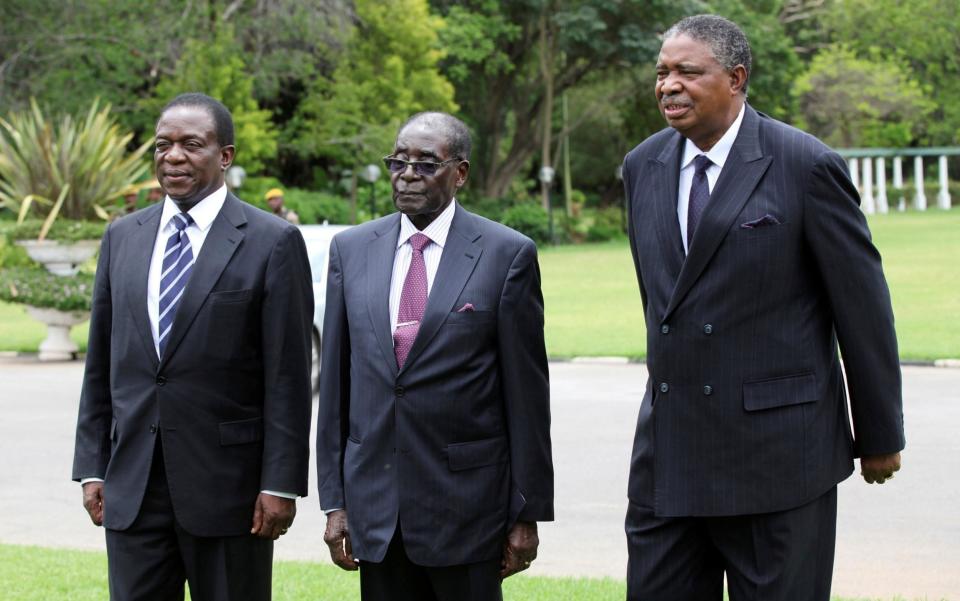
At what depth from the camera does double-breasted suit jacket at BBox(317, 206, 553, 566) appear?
14.1 ft

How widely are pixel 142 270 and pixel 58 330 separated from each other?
14752mm

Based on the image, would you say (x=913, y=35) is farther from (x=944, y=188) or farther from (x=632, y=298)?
(x=632, y=298)

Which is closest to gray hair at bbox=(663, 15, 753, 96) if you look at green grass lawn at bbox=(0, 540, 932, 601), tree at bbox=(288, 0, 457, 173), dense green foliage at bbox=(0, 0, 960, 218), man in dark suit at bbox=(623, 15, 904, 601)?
man in dark suit at bbox=(623, 15, 904, 601)

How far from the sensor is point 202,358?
449 centimetres

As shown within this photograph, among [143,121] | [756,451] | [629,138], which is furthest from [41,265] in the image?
[629,138]

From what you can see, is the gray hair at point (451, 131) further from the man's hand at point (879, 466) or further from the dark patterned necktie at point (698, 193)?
the man's hand at point (879, 466)

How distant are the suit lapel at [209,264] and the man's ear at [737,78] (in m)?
1.67

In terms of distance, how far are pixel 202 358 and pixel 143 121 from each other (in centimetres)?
3672

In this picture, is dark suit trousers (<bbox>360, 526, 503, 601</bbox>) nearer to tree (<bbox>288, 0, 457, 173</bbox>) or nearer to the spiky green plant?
the spiky green plant

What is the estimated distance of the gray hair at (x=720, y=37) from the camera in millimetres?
4102

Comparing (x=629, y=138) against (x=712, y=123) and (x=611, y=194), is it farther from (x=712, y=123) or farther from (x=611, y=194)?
(x=712, y=123)

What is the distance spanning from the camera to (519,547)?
434cm

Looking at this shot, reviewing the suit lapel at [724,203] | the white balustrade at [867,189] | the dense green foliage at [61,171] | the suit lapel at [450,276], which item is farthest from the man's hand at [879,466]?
the white balustrade at [867,189]

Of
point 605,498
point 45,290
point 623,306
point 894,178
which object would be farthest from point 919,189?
point 605,498
